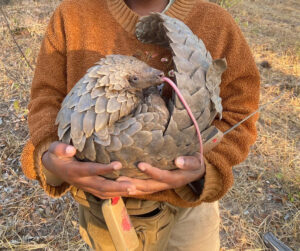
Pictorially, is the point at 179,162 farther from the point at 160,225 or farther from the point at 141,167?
the point at 160,225

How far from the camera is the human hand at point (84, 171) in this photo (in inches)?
35.5

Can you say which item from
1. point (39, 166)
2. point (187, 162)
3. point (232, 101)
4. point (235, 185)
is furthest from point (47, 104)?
point (235, 185)

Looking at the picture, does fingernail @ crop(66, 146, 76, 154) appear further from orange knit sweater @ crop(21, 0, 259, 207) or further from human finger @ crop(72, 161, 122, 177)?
orange knit sweater @ crop(21, 0, 259, 207)

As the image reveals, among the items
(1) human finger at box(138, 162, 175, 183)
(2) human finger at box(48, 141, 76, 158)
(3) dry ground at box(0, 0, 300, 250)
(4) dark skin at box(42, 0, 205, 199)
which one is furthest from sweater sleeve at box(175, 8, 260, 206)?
(3) dry ground at box(0, 0, 300, 250)

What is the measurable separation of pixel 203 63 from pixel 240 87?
1.34ft

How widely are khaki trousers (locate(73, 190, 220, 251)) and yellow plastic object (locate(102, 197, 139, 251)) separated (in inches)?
4.6

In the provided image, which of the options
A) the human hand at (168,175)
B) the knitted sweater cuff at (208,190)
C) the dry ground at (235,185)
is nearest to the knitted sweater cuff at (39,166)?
the human hand at (168,175)

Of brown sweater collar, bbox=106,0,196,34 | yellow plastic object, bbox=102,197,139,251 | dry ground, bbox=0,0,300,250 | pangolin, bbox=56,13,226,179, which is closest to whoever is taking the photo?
pangolin, bbox=56,13,226,179

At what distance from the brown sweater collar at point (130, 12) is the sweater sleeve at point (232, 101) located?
5.8 inches

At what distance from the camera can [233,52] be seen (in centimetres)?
123

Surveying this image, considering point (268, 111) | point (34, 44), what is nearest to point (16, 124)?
point (34, 44)

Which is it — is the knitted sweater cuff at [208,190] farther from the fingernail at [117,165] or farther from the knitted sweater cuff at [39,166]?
the knitted sweater cuff at [39,166]

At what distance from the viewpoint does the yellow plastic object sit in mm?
1095

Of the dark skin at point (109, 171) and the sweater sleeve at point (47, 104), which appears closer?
the dark skin at point (109, 171)
